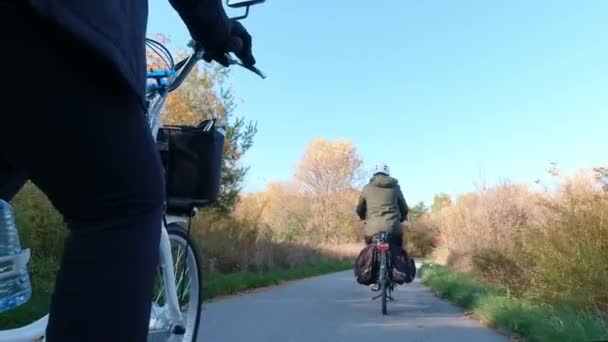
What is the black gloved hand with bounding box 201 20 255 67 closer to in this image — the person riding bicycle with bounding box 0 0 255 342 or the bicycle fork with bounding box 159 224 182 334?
the person riding bicycle with bounding box 0 0 255 342

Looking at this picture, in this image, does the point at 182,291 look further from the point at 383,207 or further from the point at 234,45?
the point at 383,207

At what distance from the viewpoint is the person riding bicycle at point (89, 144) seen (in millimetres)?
956

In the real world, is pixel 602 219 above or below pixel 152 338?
above

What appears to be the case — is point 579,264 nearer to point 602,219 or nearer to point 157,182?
point 602,219

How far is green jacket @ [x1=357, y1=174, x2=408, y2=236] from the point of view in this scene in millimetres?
7773

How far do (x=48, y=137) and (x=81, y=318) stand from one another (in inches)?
12.8

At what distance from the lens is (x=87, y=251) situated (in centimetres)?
103

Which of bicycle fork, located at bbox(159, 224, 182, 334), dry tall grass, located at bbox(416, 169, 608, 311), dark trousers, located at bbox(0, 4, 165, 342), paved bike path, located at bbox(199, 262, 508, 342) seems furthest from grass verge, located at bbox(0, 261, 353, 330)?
dry tall grass, located at bbox(416, 169, 608, 311)

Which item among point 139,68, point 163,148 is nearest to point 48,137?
point 139,68

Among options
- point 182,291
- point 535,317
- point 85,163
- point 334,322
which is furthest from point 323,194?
point 85,163

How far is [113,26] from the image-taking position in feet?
3.28

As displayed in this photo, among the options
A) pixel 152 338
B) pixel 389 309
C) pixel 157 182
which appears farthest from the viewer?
pixel 389 309

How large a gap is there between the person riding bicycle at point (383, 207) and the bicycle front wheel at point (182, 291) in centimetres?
522

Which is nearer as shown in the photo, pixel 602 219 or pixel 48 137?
pixel 48 137
